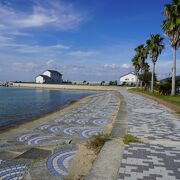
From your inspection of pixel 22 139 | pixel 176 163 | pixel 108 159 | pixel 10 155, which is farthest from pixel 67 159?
pixel 22 139

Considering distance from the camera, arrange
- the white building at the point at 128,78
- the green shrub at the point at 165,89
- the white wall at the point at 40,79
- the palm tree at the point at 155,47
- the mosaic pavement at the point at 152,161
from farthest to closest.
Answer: the white wall at the point at 40,79 < the white building at the point at 128,78 < the palm tree at the point at 155,47 < the green shrub at the point at 165,89 < the mosaic pavement at the point at 152,161

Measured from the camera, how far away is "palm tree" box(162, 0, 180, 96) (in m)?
29.9

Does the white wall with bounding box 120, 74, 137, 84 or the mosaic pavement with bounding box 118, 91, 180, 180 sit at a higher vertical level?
the white wall with bounding box 120, 74, 137, 84

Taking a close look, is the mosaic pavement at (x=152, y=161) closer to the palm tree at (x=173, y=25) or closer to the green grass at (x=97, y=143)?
the green grass at (x=97, y=143)

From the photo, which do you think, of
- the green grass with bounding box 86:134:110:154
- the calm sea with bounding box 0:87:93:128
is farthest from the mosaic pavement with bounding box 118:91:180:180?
the calm sea with bounding box 0:87:93:128

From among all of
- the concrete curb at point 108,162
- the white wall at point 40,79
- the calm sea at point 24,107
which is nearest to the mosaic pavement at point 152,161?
the concrete curb at point 108,162

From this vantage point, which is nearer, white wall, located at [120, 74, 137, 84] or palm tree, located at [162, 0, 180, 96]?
palm tree, located at [162, 0, 180, 96]

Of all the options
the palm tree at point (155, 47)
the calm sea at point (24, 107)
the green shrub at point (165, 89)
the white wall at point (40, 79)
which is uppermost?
the palm tree at point (155, 47)

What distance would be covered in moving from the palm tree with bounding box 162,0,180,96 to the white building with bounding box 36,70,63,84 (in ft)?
320

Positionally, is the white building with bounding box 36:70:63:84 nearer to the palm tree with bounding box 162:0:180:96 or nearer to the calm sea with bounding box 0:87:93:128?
the calm sea with bounding box 0:87:93:128

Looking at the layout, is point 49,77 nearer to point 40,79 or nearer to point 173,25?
point 40,79

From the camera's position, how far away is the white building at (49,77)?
126900mm

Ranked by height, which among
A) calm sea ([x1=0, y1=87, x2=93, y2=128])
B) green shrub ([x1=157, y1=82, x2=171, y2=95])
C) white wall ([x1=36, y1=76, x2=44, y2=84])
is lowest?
calm sea ([x1=0, y1=87, x2=93, y2=128])

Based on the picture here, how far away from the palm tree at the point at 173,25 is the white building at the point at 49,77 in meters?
97.6
